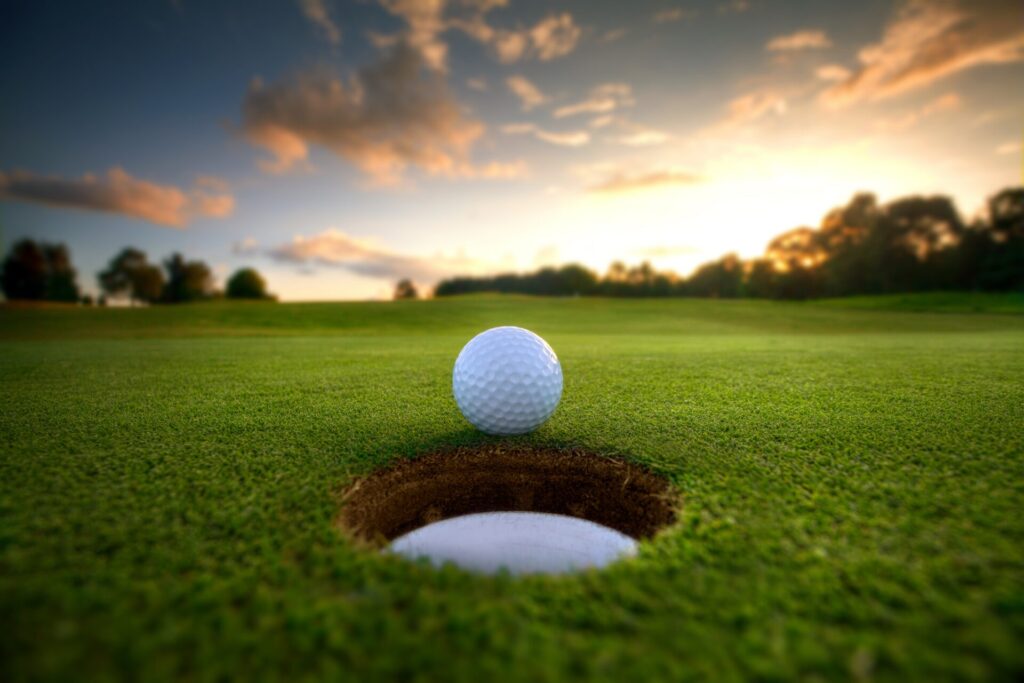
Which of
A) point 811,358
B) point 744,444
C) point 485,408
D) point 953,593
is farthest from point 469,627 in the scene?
point 811,358

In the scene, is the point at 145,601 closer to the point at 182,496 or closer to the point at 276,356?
the point at 182,496

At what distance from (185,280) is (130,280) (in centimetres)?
713

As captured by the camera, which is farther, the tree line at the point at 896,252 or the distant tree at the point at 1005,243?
the tree line at the point at 896,252

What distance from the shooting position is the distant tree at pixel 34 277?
58.9 metres

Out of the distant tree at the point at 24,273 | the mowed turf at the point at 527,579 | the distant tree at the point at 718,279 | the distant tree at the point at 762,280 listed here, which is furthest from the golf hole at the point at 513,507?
the distant tree at the point at 24,273

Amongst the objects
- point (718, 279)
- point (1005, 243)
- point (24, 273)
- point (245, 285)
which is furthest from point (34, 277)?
point (1005, 243)

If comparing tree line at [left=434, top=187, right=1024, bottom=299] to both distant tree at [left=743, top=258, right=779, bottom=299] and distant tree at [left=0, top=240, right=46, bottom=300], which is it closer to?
distant tree at [left=743, top=258, right=779, bottom=299]

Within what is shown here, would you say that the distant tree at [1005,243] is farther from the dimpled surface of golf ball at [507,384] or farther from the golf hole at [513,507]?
the golf hole at [513,507]

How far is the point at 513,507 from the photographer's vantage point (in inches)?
108

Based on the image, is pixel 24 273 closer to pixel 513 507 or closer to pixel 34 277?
pixel 34 277

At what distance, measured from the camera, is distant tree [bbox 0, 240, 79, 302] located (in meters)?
58.9

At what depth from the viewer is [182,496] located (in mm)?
1920

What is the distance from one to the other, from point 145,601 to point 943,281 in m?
59.0

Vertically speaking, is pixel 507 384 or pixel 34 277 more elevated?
pixel 34 277
